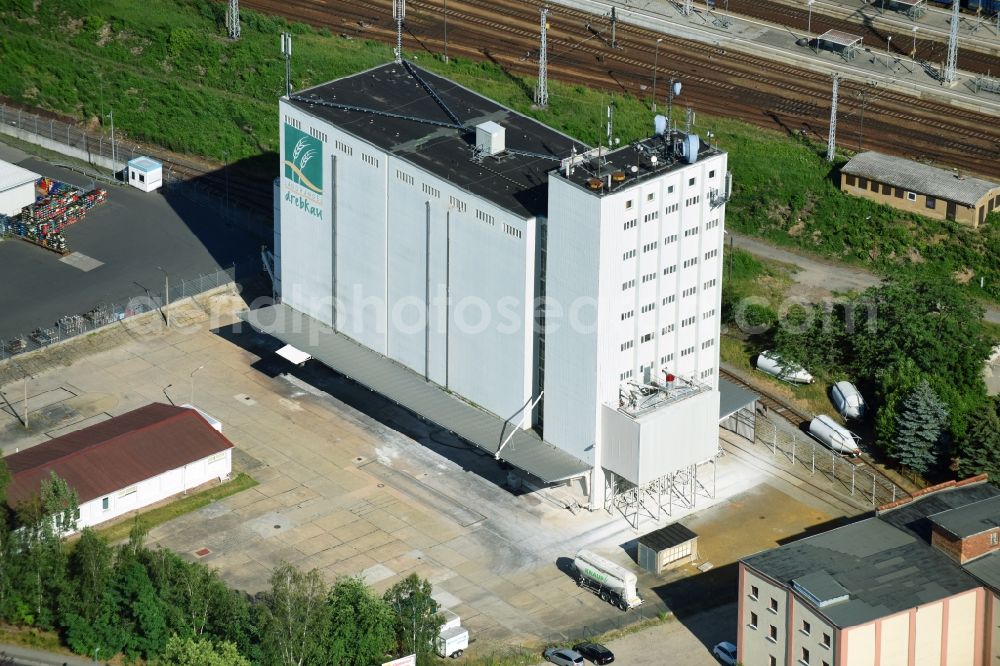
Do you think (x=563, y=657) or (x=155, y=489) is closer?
(x=563, y=657)

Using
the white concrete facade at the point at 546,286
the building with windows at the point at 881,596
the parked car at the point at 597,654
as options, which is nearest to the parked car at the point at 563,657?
the parked car at the point at 597,654

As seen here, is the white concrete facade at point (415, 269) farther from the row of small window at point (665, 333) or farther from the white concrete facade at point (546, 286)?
the row of small window at point (665, 333)

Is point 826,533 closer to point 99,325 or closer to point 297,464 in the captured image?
point 297,464

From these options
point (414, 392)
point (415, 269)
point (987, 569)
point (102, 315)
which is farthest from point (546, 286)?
point (102, 315)

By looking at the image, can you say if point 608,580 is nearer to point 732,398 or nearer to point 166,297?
point 732,398

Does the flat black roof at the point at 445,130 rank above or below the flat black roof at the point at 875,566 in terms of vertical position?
above
